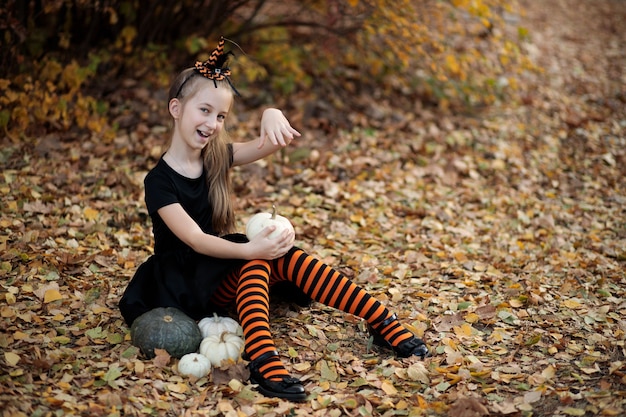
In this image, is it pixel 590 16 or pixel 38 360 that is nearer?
pixel 38 360

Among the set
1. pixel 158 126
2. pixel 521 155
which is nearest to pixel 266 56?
pixel 158 126

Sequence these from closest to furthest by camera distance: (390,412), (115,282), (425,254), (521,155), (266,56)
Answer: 1. (390,412)
2. (115,282)
3. (425,254)
4. (521,155)
5. (266,56)

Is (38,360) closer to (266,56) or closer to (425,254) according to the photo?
(425,254)

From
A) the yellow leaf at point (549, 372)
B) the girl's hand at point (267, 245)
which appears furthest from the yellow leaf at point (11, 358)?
the yellow leaf at point (549, 372)

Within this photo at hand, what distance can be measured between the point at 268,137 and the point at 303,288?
80 centimetres

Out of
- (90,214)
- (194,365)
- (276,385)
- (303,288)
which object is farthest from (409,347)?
(90,214)

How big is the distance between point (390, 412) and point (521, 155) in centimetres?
424

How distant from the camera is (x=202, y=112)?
126 inches

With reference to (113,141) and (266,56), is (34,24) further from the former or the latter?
(266,56)

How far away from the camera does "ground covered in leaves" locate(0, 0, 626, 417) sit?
2.88m

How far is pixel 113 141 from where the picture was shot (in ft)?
18.2

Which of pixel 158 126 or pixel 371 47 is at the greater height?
pixel 371 47

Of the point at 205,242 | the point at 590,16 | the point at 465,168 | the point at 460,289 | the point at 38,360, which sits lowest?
the point at 38,360

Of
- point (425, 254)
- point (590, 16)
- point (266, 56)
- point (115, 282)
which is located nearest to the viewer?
point (115, 282)
